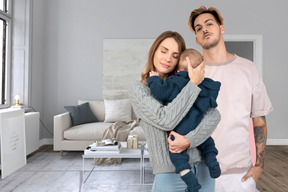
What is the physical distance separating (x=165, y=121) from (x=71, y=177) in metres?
2.63

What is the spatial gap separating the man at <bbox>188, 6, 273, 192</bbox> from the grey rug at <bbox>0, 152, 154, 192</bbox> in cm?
192

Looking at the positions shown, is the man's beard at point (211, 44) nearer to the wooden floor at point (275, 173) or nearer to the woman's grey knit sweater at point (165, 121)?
the woman's grey knit sweater at point (165, 121)

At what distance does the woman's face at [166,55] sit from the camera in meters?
0.90

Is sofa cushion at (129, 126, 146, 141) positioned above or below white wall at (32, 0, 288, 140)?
below

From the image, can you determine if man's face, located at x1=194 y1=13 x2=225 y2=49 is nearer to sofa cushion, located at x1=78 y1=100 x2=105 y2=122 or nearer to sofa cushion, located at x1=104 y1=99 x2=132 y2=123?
sofa cushion, located at x1=104 y1=99 x2=132 y2=123

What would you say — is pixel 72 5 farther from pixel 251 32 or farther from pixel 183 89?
pixel 183 89

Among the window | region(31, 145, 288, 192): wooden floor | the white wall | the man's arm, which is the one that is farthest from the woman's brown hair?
the white wall

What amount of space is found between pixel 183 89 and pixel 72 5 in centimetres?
503

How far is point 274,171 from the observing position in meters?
3.27

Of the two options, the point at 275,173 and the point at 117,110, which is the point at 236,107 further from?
the point at 117,110

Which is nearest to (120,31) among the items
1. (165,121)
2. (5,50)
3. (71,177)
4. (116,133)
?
(5,50)

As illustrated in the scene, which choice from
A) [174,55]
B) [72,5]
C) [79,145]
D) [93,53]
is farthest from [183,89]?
[72,5]

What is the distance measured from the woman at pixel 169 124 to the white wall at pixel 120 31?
4.37m

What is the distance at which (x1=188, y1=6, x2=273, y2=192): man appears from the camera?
0.91 meters
